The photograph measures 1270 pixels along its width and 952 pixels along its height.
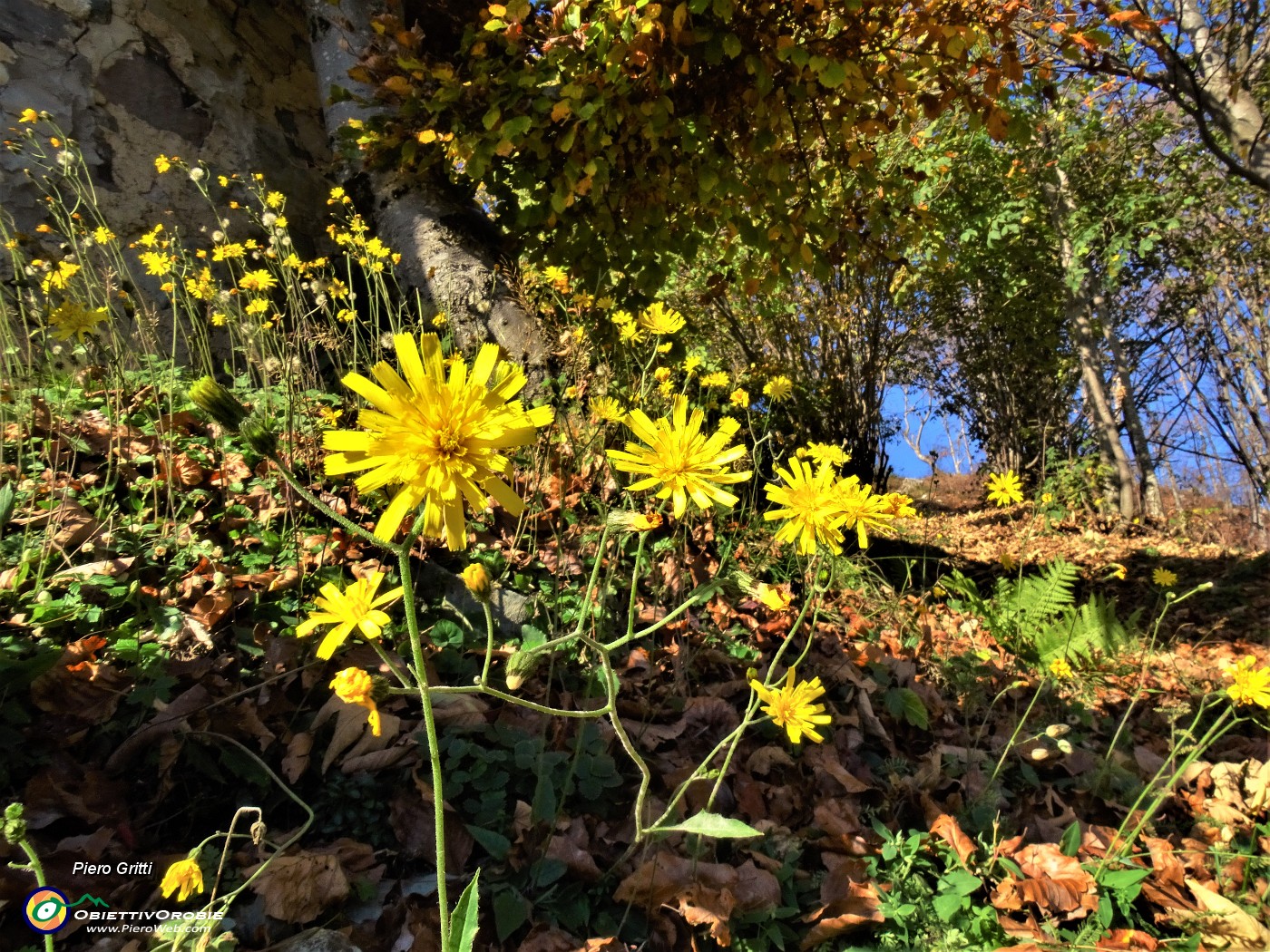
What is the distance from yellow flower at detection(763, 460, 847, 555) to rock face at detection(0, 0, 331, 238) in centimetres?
336

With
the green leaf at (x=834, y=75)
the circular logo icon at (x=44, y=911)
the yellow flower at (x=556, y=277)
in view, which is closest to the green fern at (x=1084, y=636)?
the green leaf at (x=834, y=75)

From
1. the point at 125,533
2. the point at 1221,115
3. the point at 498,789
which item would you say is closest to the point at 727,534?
the point at 498,789

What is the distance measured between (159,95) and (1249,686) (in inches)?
186

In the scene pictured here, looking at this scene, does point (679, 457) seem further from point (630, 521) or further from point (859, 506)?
point (859, 506)

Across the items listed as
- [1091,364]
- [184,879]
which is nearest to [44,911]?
[184,879]

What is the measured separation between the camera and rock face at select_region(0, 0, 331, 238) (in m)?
2.80

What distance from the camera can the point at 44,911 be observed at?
39.1 inches

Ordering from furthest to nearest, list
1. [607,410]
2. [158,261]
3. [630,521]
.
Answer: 1. [158,261]
2. [607,410]
3. [630,521]

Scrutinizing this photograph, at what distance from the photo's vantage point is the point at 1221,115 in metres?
3.42

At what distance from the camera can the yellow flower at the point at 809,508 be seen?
4.10 ft

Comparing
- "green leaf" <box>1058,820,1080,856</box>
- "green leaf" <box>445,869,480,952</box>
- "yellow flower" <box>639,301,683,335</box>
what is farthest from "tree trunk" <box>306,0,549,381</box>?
"green leaf" <box>1058,820,1080,856</box>

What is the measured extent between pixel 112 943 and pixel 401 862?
44 cm

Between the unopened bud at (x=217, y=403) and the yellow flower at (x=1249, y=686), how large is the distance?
2209 mm

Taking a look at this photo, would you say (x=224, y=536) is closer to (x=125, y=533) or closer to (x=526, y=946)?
(x=125, y=533)
